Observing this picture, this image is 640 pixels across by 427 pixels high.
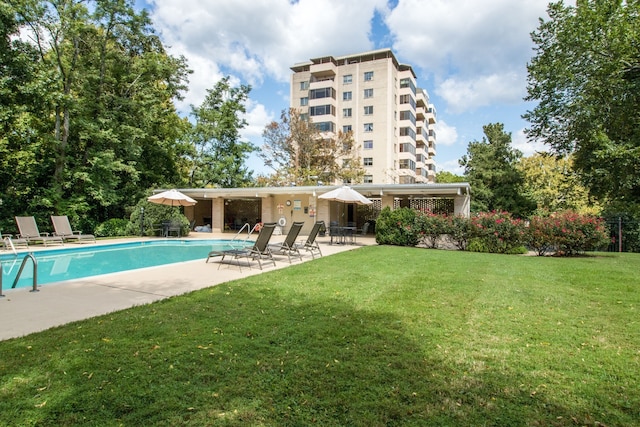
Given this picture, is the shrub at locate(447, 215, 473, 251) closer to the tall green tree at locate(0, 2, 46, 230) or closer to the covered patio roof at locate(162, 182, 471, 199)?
the covered patio roof at locate(162, 182, 471, 199)

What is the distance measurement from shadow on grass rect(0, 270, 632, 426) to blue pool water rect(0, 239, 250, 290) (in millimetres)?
4983

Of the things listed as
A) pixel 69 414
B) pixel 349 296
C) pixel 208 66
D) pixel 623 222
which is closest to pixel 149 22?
pixel 208 66

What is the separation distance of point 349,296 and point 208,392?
326 cm

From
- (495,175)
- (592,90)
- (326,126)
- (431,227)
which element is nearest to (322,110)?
(326,126)

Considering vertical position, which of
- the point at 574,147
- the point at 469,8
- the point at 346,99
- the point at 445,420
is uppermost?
the point at 346,99

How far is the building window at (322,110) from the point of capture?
4944 centimetres

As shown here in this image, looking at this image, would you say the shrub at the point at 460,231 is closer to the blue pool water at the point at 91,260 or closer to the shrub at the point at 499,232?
the shrub at the point at 499,232

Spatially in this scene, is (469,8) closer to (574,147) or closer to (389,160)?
(574,147)

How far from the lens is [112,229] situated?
757 inches

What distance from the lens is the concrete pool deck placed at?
449 centimetres

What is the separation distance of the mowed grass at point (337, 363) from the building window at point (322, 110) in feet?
152

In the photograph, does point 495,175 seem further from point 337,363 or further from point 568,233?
point 337,363

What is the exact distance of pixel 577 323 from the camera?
4.43m

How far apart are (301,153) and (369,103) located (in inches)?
789
